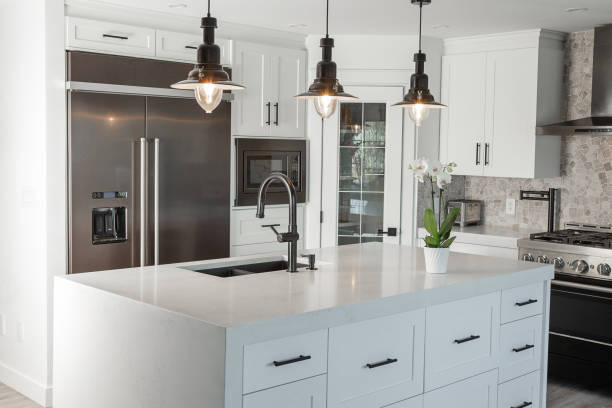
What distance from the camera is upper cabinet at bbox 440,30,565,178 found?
503cm

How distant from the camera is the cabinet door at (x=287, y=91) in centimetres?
518

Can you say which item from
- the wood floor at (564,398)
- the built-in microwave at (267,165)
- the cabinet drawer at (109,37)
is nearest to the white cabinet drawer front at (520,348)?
the wood floor at (564,398)

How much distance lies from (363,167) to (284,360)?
3.18 meters

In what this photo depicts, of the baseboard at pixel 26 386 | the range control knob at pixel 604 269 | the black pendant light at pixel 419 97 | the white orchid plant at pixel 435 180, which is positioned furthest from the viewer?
the range control knob at pixel 604 269

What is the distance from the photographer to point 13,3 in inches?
168

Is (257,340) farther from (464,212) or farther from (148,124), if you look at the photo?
(464,212)

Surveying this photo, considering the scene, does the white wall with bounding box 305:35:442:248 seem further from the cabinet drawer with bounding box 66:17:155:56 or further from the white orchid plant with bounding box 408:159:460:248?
the white orchid plant with bounding box 408:159:460:248

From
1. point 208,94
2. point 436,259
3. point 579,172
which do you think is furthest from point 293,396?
point 579,172

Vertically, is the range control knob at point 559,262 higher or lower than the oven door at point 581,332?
higher

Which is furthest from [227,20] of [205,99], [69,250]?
[205,99]

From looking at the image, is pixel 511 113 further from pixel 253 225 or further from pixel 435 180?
pixel 435 180

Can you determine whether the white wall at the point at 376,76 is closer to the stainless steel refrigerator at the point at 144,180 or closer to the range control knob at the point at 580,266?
the stainless steel refrigerator at the point at 144,180

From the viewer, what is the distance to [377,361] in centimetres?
269

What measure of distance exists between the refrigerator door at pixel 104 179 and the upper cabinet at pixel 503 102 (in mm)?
2360
